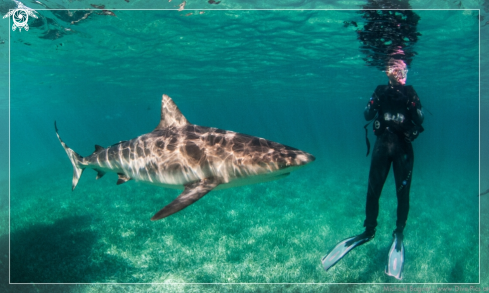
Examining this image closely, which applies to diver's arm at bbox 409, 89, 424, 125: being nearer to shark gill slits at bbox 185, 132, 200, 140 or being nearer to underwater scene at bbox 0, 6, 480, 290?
underwater scene at bbox 0, 6, 480, 290

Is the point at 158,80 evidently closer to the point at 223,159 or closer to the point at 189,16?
the point at 189,16

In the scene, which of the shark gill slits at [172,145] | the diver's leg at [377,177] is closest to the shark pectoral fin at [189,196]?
the shark gill slits at [172,145]

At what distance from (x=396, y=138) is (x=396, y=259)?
2.97 m

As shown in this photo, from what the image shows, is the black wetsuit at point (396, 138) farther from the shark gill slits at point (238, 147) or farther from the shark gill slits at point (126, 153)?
the shark gill slits at point (126, 153)

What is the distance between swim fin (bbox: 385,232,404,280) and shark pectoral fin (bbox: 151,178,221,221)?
4.98 meters

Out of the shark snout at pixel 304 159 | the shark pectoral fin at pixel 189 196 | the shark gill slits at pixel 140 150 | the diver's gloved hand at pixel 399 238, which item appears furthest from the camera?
the diver's gloved hand at pixel 399 238

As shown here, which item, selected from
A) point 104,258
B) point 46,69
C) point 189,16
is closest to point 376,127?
point 104,258

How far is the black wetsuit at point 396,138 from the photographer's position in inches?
239

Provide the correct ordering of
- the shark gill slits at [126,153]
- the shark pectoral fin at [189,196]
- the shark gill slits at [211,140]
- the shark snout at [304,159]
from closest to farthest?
1. the shark pectoral fin at [189,196]
2. the shark snout at [304,159]
3. the shark gill slits at [211,140]
4. the shark gill slits at [126,153]

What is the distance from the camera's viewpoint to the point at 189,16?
13.8m

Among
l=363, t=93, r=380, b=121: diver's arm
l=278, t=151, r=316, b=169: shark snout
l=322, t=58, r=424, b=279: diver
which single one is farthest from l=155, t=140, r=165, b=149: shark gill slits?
l=363, t=93, r=380, b=121: diver's arm

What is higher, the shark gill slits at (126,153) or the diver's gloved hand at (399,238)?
the shark gill slits at (126,153)

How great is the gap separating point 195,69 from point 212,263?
821 inches

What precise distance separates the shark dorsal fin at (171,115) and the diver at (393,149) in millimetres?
4475
